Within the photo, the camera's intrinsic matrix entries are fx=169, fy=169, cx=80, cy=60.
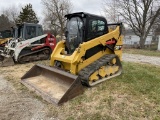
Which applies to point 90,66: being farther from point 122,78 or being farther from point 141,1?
point 141,1

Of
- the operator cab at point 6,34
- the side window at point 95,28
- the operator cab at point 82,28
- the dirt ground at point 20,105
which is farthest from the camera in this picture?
the operator cab at point 6,34

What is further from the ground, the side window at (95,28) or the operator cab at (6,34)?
the operator cab at (6,34)

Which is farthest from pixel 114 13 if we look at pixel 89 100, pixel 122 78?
pixel 89 100

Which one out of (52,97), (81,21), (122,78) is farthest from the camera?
(122,78)

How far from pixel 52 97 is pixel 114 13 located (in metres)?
20.9

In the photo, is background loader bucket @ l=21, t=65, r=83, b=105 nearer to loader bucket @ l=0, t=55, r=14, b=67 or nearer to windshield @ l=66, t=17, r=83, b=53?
windshield @ l=66, t=17, r=83, b=53

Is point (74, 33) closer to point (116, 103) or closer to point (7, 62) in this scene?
point (116, 103)

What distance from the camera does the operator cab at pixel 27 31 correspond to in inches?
376

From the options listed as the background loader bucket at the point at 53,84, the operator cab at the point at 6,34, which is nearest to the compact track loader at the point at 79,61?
the background loader bucket at the point at 53,84

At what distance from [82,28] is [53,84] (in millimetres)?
1898

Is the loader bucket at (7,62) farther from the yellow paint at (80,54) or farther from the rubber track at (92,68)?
the rubber track at (92,68)

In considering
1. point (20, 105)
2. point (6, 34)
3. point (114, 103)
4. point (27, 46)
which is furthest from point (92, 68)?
point (6, 34)

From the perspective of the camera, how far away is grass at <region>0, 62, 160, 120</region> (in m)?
3.42

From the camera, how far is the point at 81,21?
5.27 metres
